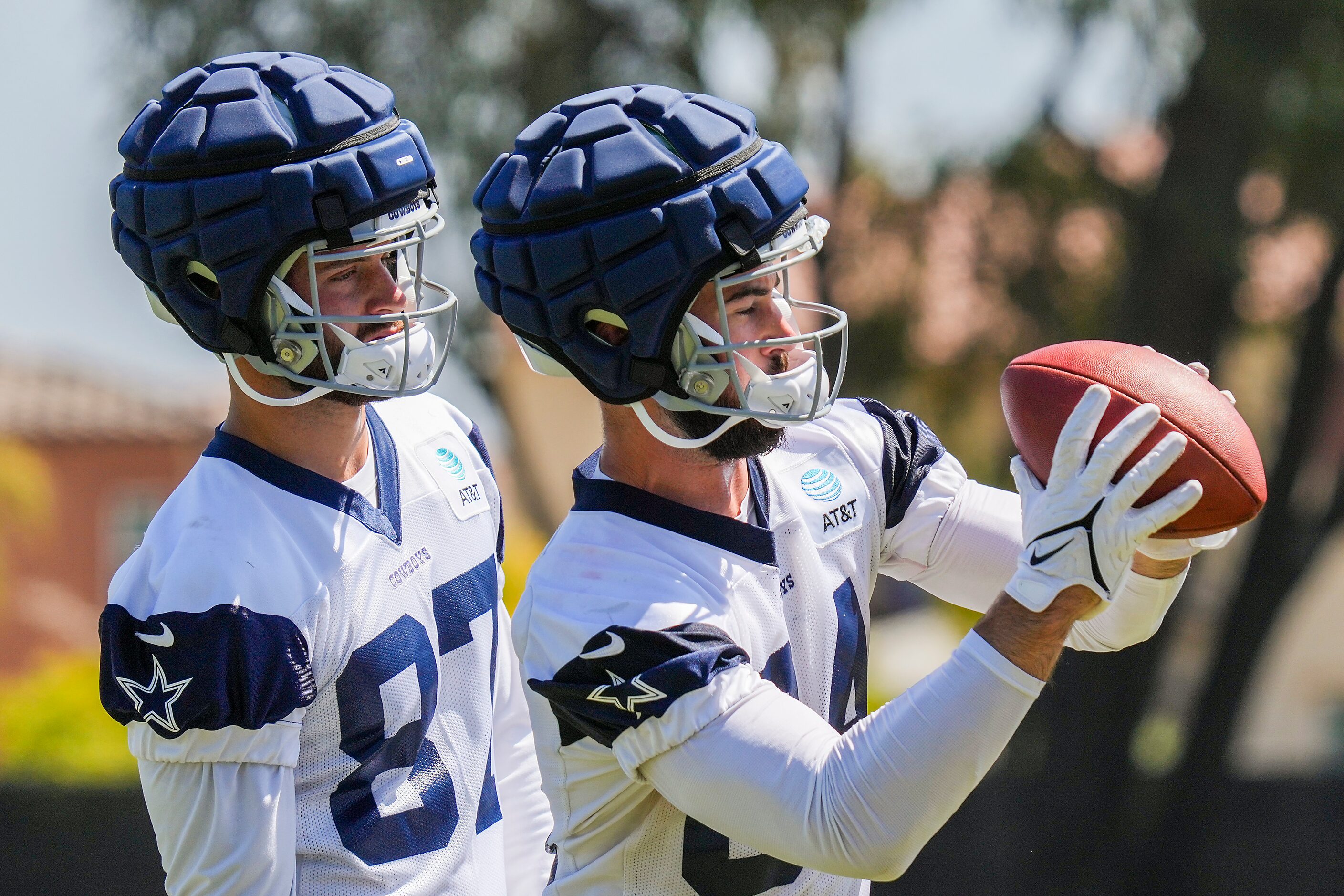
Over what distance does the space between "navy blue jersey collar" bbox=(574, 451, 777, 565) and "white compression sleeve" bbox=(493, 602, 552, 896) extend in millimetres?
609

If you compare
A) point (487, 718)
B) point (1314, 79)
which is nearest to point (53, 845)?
point (487, 718)

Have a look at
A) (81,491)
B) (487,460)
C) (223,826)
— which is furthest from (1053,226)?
(81,491)

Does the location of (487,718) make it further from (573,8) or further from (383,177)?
(573,8)

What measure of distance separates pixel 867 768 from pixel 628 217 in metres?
0.90

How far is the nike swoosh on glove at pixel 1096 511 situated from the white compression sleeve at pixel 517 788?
1248 mm

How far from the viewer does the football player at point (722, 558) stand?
1942mm

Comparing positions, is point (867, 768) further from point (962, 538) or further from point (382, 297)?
point (382, 297)

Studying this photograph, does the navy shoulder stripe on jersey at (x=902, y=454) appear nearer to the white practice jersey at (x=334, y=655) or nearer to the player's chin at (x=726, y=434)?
the player's chin at (x=726, y=434)

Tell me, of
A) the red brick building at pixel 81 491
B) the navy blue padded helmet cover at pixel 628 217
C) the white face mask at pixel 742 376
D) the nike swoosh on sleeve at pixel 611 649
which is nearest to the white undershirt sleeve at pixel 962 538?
the white face mask at pixel 742 376

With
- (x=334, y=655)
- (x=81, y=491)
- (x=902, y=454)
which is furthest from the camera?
(x=81, y=491)

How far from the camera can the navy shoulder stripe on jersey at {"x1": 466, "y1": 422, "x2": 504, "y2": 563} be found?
301 cm

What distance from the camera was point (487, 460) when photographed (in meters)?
3.08

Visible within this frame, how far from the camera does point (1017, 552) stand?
2609 millimetres

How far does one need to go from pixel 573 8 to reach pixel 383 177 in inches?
250
